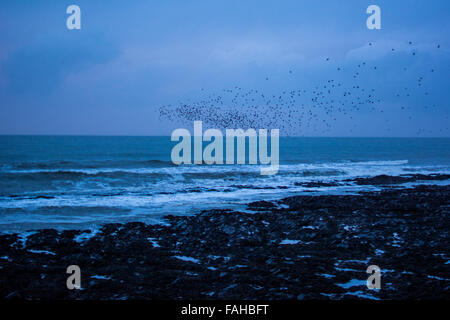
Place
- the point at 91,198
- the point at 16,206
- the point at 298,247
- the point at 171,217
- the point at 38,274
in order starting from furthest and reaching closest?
the point at 91,198
the point at 16,206
the point at 171,217
the point at 298,247
the point at 38,274

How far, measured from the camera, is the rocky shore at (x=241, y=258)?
656 centimetres

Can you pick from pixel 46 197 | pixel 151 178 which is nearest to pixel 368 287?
pixel 46 197

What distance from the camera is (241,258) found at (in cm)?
845

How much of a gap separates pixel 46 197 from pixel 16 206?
8.62ft

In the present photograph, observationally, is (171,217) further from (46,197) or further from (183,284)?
(46,197)

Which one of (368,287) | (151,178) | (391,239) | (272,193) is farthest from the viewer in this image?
(151,178)

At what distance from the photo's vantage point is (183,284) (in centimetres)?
687

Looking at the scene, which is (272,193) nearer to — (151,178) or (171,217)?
(171,217)

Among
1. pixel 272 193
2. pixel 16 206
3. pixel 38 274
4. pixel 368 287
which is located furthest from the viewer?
pixel 272 193

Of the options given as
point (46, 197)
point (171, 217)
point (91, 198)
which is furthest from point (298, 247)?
point (46, 197)

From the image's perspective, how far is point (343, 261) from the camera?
8211mm

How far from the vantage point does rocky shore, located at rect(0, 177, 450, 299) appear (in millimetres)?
6559

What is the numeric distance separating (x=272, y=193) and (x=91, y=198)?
378 inches
